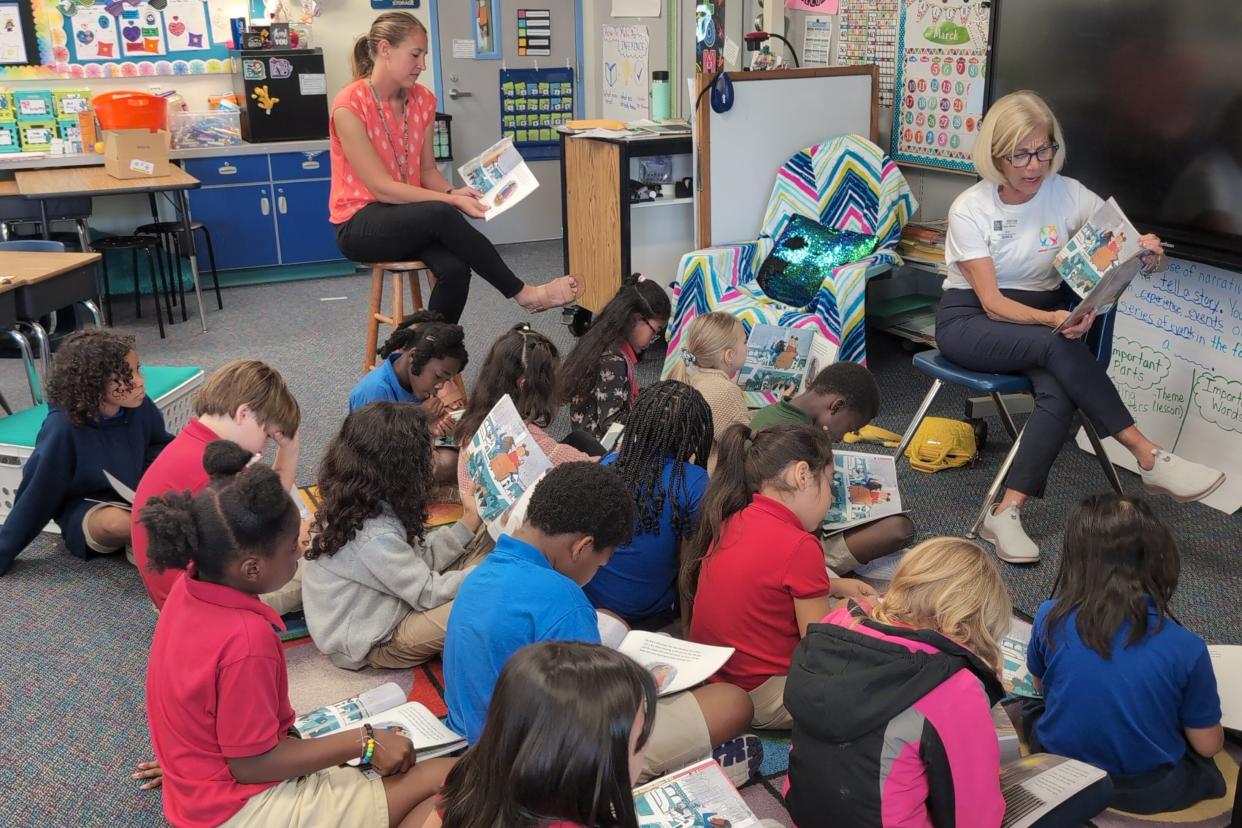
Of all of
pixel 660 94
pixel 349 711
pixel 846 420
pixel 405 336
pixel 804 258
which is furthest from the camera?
pixel 660 94

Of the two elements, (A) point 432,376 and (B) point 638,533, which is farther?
(A) point 432,376

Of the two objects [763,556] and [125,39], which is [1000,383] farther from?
[125,39]

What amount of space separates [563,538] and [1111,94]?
262 cm

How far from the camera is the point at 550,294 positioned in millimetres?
3895

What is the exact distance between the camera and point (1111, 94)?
11.6 feet

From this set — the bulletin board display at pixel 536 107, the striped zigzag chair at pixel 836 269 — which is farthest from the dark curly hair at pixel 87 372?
the bulletin board display at pixel 536 107

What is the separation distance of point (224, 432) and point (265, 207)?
395cm

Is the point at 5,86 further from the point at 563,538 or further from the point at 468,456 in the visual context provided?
the point at 563,538

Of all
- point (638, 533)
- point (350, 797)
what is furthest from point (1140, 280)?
point (350, 797)

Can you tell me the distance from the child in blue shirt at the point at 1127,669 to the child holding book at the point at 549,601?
635 millimetres

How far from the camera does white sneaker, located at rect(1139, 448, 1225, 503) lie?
3.00 meters

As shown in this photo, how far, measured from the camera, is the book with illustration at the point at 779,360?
3.98m

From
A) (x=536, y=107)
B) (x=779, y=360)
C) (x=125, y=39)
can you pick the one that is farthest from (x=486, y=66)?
(x=779, y=360)

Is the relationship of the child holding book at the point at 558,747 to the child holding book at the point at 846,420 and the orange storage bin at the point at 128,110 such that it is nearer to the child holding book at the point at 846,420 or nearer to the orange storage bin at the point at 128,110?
the child holding book at the point at 846,420
